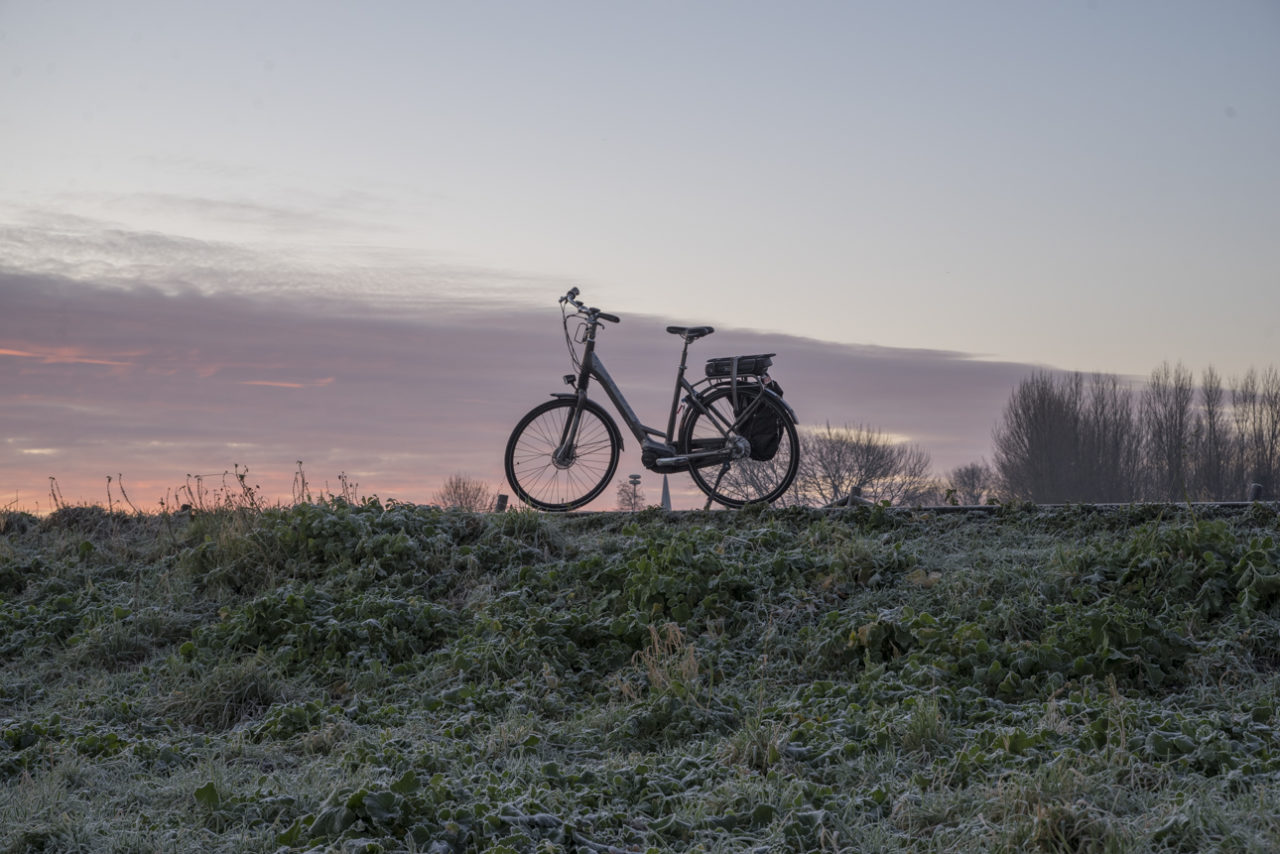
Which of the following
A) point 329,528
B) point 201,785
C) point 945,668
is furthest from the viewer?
point 329,528

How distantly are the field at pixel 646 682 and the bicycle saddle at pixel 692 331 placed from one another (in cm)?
173

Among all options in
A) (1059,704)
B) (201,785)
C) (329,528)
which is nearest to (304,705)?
(201,785)

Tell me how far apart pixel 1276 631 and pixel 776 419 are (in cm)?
462

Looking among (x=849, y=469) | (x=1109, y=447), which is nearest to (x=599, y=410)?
(x=849, y=469)

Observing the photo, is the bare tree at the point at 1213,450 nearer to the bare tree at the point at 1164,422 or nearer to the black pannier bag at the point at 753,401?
the bare tree at the point at 1164,422

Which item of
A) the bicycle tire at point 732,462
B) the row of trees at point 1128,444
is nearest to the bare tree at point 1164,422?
the row of trees at point 1128,444

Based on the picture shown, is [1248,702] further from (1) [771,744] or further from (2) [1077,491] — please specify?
(2) [1077,491]

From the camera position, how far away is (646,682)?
5.69 metres

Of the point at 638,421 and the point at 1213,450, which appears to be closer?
the point at 638,421

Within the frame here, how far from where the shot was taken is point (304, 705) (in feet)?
18.0

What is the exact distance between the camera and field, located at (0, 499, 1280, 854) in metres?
3.78

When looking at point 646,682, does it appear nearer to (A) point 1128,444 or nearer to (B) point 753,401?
(B) point 753,401

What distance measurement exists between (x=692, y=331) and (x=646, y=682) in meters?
4.50

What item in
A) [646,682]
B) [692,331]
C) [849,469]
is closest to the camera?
[646,682]
